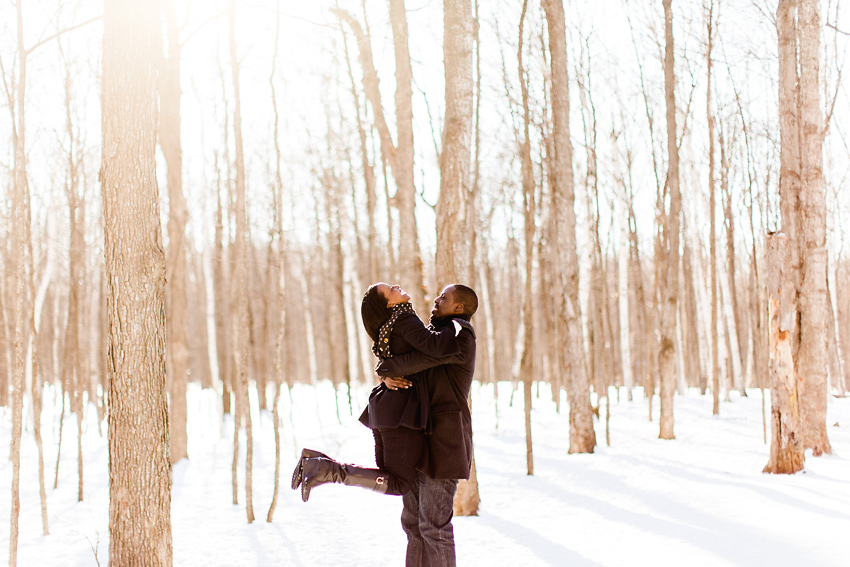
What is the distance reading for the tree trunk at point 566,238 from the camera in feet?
31.0

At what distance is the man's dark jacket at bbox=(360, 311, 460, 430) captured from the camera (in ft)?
11.2

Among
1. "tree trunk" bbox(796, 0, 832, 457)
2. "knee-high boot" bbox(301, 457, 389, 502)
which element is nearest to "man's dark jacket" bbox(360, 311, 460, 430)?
"knee-high boot" bbox(301, 457, 389, 502)

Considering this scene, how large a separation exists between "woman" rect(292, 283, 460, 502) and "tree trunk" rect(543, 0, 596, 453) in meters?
6.41

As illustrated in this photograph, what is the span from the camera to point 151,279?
3467 mm

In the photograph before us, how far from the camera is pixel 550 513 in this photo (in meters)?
6.30

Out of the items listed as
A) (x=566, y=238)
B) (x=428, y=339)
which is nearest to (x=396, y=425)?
(x=428, y=339)

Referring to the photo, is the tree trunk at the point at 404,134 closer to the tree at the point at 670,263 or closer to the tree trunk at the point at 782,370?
the tree trunk at the point at 782,370

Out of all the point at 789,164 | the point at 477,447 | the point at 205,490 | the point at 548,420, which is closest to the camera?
the point at 789,164

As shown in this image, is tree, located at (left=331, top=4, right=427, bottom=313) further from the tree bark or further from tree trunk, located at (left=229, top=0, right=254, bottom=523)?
tree trunk, located at (left=229, top=0, right=254, bottom=523)

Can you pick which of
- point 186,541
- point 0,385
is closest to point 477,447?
point 186,541

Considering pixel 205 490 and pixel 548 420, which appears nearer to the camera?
pixel 205 490

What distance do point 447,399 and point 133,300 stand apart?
1733 mm

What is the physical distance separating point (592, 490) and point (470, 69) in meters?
4.61

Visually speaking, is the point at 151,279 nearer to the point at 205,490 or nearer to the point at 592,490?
the point at 592,490
